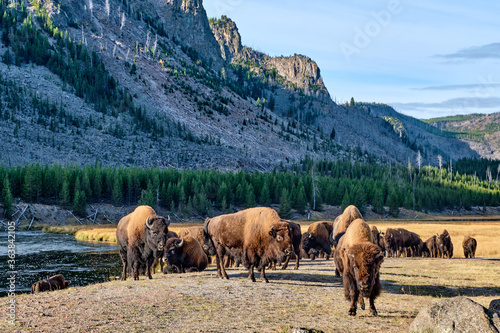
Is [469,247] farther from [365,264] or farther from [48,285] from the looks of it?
[48,285]

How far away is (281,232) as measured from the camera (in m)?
16.2

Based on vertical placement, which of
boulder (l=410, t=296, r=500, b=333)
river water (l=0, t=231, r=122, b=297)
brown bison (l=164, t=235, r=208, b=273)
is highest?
boulder (l=410, t=296, r=500, b=333)

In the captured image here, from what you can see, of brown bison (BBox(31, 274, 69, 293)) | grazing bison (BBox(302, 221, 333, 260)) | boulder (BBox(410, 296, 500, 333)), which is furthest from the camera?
grazing bison (BBox(302, 221, 333, 260))

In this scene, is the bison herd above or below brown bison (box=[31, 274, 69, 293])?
above

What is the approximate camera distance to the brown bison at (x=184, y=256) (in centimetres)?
2306

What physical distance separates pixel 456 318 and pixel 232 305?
19.3 ft

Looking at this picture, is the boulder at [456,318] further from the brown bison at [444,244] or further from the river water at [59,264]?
the brown bison at [444,244]

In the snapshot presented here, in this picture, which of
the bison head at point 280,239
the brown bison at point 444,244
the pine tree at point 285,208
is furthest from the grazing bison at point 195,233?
the pine tree at point 285,208

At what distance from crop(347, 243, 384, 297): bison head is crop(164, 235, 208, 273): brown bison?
12537 mm

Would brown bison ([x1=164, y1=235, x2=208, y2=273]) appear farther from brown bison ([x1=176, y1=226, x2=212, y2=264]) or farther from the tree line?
the tree line

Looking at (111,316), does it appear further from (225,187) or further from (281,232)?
(225,187)

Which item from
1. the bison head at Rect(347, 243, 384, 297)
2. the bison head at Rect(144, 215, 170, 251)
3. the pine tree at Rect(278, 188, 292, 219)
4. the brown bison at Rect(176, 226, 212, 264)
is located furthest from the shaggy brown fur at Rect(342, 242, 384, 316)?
the pine tree at Rect(278, 188, 292, 219)

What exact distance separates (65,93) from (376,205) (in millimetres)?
119296

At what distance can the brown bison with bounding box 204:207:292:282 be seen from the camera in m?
16.3
